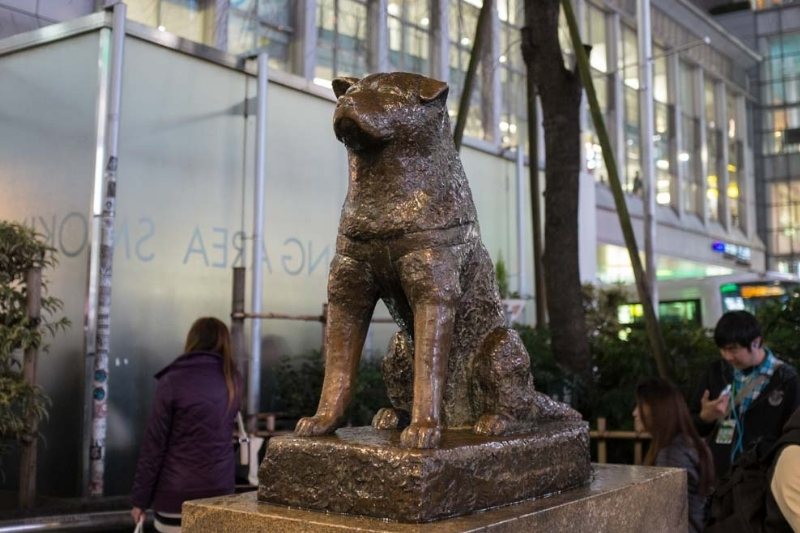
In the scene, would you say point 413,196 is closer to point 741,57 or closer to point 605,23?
point 605,23

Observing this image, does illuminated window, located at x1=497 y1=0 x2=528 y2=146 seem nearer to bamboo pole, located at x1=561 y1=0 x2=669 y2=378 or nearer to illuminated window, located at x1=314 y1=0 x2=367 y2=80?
illuminated window, located at x1=314 y1=0 x2=367 y2=80

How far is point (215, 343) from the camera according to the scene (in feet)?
13.2

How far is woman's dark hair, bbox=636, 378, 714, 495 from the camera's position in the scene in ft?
11.8

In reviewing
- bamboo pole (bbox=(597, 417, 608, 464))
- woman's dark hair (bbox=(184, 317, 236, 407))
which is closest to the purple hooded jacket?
woman's dark hair (bbox=(184, 317, 236, 407))

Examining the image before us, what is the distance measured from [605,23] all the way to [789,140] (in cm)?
1595

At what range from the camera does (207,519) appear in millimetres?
1962

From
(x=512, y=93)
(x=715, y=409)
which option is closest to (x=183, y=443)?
(x=715, y=409)

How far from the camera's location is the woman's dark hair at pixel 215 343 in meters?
3.98

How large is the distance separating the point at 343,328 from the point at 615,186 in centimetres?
370

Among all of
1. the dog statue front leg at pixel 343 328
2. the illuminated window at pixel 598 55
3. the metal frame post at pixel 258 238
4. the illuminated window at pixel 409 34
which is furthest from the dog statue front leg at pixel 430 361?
the illuminated window at pixel 598 55

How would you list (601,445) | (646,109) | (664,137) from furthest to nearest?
(664,137), (646,109), (601,445)

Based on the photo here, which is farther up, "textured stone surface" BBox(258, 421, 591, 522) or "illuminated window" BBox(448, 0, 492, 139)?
"illuminated window" BBox(448, 0, 492, 139)

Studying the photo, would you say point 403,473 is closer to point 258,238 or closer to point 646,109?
point 258,238

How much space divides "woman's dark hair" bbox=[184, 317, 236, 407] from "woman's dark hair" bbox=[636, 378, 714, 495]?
78.4 inches
